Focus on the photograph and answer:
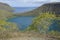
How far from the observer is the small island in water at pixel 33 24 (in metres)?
4.53

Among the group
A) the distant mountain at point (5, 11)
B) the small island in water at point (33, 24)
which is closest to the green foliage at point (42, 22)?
the small island in water at point (33, 24)

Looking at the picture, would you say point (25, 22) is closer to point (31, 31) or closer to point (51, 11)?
point (31, 31)

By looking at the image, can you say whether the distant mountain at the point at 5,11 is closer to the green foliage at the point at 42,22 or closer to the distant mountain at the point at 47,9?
the distant mountain at the point at 47,9

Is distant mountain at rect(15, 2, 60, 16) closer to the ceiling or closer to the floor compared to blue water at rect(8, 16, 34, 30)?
closer to the ceiling

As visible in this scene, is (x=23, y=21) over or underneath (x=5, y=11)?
underneath

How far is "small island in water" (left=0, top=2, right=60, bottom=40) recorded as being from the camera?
178 inches

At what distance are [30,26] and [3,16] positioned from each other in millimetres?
1032

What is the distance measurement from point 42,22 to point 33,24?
318mm

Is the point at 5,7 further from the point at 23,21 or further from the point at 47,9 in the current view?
the point at 47,9

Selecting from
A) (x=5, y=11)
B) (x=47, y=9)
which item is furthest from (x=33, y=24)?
(x=5, y=11)

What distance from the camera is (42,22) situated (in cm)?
462

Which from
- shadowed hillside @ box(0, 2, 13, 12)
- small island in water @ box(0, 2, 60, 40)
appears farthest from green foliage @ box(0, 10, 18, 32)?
shadowed hillside @ box(0, 2, 13, 12)

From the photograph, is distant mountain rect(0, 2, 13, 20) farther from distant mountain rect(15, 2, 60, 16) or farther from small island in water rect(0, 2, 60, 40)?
distant mountain rect(15, 2, 60, 16)

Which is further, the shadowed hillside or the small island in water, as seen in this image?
the shadowed hillside
